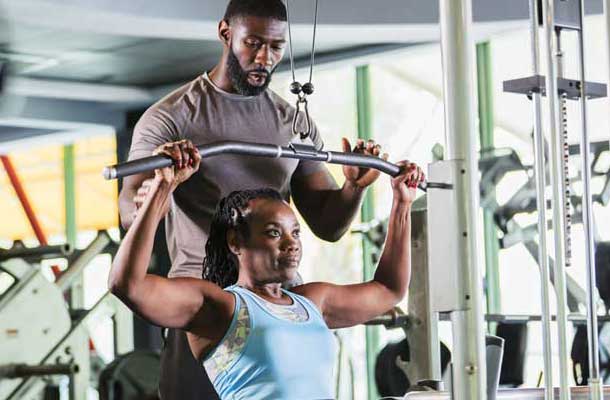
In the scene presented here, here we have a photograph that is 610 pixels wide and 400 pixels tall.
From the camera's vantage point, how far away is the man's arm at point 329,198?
2.66 metres

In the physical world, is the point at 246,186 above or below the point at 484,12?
below

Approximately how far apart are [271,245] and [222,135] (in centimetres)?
39

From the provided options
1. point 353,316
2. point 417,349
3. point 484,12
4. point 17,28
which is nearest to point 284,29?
point 353,316

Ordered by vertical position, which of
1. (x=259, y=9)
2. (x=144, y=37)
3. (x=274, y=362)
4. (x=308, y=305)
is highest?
(x=144, y=37)

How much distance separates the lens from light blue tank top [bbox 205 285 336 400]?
7.47ft

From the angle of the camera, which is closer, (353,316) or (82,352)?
(353,316)

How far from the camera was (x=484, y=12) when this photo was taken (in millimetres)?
5547

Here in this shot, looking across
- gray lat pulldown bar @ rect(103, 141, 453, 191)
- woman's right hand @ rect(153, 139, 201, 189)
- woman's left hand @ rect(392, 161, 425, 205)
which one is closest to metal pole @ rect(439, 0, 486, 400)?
gray lat pulldown bar @ rect(103, 141, 453, 191)

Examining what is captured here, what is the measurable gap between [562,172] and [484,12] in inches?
154

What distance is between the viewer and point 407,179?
8.15 ft

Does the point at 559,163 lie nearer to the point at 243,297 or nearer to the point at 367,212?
the point at 243,297

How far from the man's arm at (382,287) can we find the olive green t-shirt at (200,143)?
282mm

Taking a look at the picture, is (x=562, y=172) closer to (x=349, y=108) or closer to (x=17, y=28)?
(x=17, y=28)

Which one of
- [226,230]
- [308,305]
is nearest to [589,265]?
[308,305]
